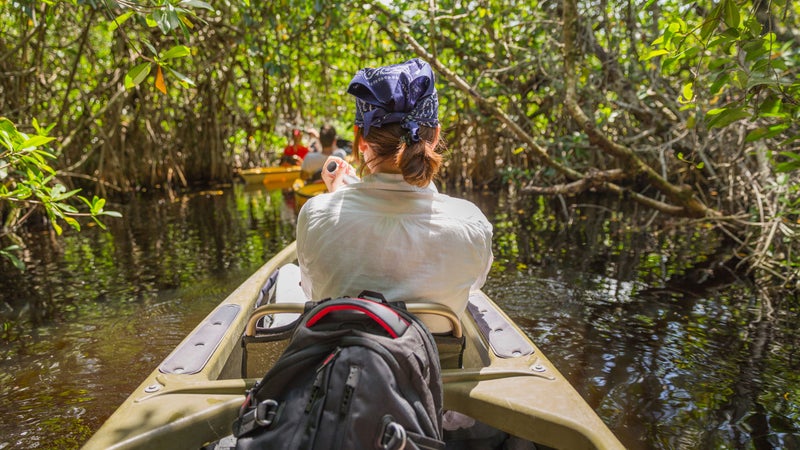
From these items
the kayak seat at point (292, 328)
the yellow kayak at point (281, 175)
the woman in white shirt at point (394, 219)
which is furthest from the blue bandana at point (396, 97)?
the yellow kayak at point (281, 175)

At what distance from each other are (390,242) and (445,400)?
47 cm

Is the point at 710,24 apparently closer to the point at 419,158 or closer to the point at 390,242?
the point at 419,158

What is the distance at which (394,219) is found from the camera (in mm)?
1563

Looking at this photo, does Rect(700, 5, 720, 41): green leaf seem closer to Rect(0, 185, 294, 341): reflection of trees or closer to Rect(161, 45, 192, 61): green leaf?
Rect(161, 45, 192, 61): green leaf

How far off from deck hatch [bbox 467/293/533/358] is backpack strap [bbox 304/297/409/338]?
2.45 feet

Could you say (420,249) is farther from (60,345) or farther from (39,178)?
(60,345)

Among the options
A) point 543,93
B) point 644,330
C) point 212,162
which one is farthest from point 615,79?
point 212,162

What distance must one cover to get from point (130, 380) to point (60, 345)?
2.81ft

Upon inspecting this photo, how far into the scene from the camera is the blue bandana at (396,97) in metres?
1.55

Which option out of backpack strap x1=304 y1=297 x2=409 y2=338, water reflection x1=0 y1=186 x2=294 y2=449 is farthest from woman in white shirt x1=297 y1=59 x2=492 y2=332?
water reflection x1=0 y1=186 x2=294 y2=449

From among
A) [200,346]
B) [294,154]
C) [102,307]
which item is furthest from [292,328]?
[294,154]

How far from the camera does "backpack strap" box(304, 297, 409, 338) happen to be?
1.32 m

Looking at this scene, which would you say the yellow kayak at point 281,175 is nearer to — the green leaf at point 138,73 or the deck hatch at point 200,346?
the deck hatch at point 200,346

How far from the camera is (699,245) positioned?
592 centimetres
